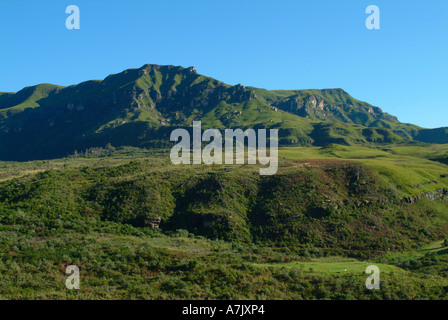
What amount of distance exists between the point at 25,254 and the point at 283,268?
118 feet

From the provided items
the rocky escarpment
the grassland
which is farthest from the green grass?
the rocky escarpment

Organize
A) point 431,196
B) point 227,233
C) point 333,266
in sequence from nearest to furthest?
point 333,266
point 227,233
point 431,196

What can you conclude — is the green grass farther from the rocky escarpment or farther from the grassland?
the rocky escarpment

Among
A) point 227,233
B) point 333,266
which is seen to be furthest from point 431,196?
point 227,233

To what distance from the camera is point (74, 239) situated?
2271 inches

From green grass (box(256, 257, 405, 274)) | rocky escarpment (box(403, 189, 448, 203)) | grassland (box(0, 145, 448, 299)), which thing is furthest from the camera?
rocky escarpment (box(403, 189, 448, 203))

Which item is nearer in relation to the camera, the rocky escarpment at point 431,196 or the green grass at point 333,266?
the green grass at point 333,266

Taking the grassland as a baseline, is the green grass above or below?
below

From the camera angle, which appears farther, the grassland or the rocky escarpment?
the rocky escarpment

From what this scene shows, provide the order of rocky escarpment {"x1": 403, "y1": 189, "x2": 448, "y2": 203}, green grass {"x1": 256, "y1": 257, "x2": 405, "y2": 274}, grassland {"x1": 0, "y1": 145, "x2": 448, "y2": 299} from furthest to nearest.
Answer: rocky escarpment {"x1": 403, "y1": 189, "x2": 448, "y2": 203}
green grass {"x1": 256, "y1": 257, "x2": 405, "y2": 274}
grassland {"x1": 0, "y1": 145, "x2": 448, "y2": 299}

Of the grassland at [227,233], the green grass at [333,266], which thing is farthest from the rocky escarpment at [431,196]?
the green grass at [333,266]

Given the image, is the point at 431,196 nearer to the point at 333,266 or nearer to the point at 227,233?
the point at 333,266

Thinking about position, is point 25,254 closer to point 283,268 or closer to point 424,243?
point 283,268

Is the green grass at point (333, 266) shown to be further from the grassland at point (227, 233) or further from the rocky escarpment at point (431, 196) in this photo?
the rocky escarpment at point (431, 196)
